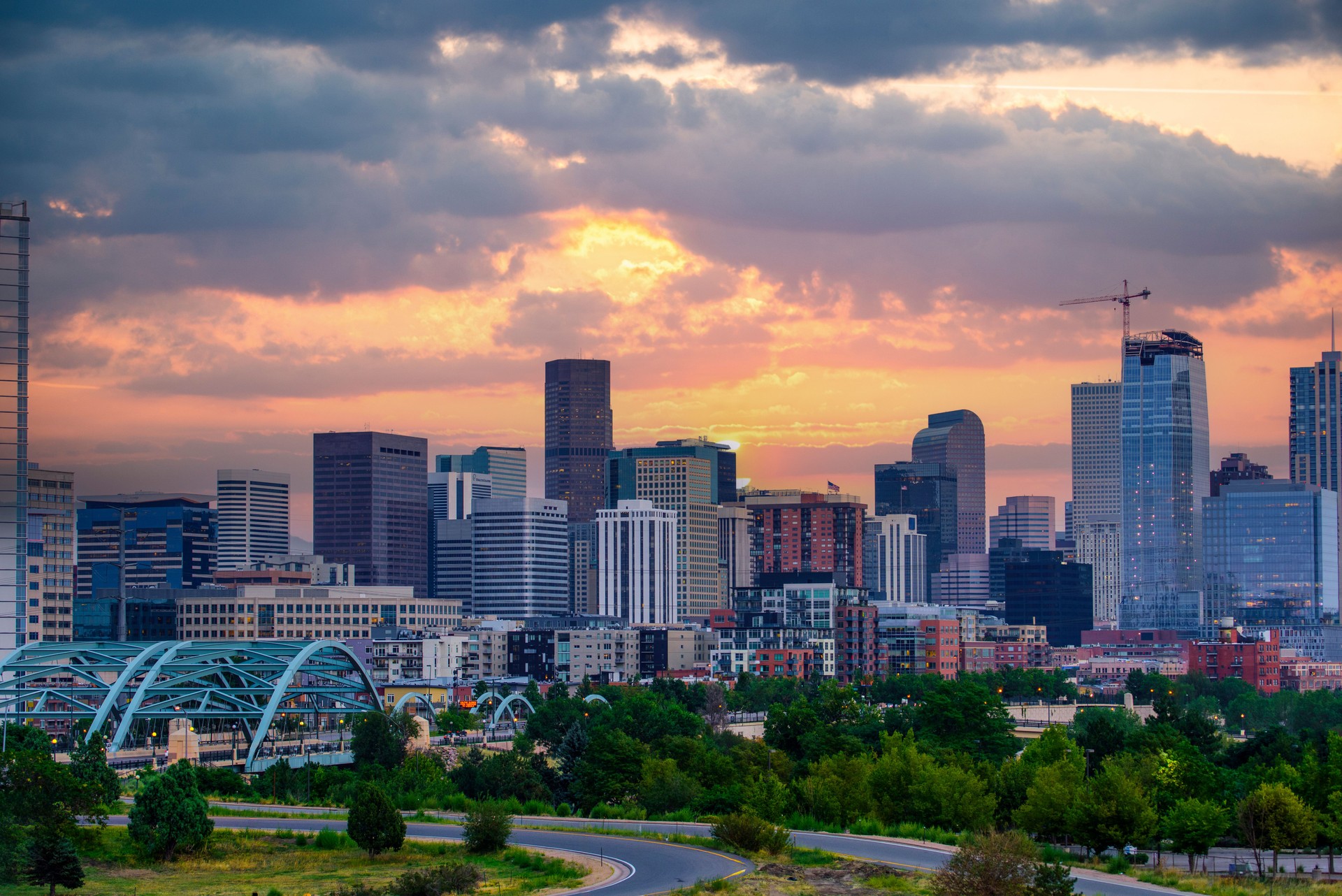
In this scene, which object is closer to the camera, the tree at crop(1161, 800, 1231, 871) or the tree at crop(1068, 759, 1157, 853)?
the tree at crop(1068, 759, 1157, 853)

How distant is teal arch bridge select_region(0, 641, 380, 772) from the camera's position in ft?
527

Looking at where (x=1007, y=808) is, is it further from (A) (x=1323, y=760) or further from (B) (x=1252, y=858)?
(A) (x=1323, y=760)

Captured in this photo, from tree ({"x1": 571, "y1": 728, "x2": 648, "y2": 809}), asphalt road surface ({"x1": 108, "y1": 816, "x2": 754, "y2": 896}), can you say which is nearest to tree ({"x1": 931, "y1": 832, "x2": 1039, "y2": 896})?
asphalt road surface ({"x1": 108, "y1": 816, "x2": 754, "y2": 896})

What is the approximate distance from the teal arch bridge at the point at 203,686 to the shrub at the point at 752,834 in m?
80.4

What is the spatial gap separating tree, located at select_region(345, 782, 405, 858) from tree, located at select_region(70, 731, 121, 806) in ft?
50.4

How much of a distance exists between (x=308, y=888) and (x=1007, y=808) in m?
47.0

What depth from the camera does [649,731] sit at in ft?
527

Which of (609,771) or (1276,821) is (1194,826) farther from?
(609,771)

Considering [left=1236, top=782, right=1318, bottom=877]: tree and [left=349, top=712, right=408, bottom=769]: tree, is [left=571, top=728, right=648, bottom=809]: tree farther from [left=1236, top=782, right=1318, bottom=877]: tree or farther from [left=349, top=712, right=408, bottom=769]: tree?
[left=1236, top=782, right=1318, bottom=877]: tree

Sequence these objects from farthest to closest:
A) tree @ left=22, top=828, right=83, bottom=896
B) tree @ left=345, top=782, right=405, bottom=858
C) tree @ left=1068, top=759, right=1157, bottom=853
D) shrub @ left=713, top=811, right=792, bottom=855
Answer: tree @ left=1068, top=759, right=1157, bottom=853 → tree @ left=345, top=782, right=405, bottom=858 → shrub @ left=713, top=811, right=792, bottom=855 → tree @ left=22, top=828, right=83, bottom=896

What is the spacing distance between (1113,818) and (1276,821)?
1002cm

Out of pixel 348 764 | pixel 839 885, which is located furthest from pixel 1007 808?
pixel 348 764

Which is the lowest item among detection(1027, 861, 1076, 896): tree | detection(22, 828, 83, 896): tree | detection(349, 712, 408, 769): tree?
detection(349, 712, 408, 769): tree

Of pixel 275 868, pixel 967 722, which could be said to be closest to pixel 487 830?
pixel 275 868
